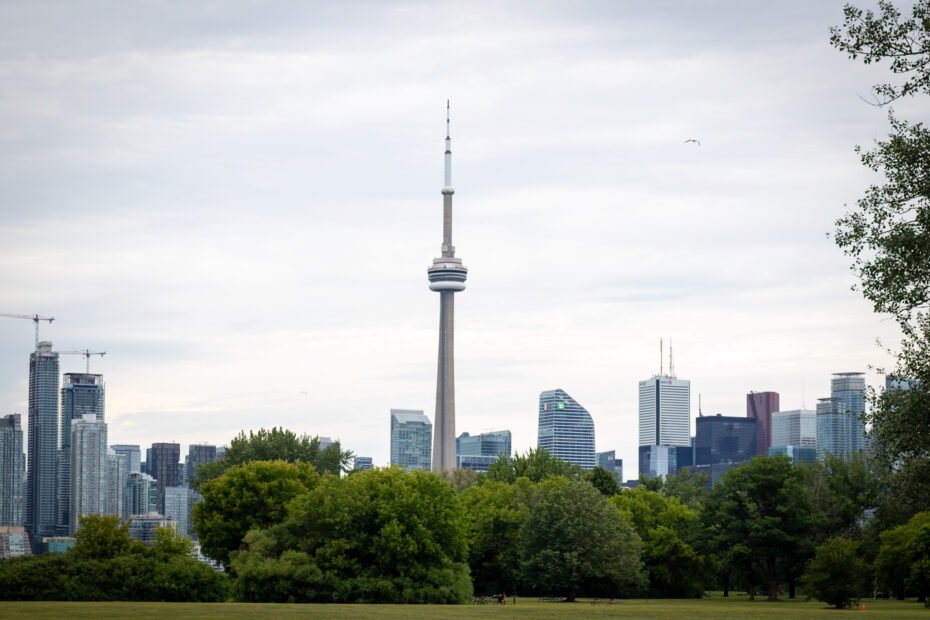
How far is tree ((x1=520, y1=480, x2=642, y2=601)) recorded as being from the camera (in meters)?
99.2

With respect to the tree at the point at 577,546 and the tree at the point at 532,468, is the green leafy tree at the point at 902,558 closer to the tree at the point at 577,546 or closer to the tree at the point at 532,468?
the tree at the point at 577,546

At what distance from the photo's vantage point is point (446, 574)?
83.1 metres

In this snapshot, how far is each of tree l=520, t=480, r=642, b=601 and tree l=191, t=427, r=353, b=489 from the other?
127 ft

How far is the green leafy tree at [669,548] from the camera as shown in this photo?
11600 centimetres

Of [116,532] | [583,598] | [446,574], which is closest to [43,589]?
[116,532]

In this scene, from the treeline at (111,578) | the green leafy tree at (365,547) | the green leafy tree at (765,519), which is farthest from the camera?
the green leafy tree at (765,519)

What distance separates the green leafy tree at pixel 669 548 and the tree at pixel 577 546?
11.2 m

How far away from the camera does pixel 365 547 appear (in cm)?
8319

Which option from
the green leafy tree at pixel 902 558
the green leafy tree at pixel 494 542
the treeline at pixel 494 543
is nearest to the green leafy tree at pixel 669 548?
the treeline at pixel 494 543

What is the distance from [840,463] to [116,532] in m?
69.8

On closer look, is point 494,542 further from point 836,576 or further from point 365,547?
point 836,576

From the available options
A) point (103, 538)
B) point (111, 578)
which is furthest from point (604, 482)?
point (111, 578)

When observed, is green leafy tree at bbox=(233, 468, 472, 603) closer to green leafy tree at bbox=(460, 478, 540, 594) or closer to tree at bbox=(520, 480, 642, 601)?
tree at bbox=(520, 480, 642, 601)

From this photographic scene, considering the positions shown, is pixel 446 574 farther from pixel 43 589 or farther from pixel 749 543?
pixel 749 543
